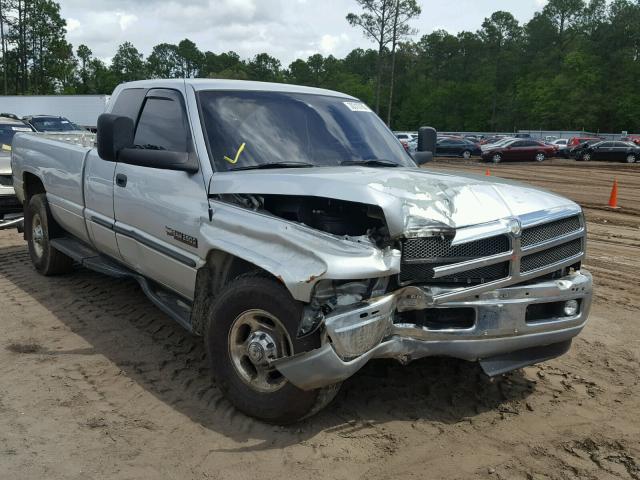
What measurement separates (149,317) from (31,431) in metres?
2.00

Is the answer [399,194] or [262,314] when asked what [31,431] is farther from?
[399,194]

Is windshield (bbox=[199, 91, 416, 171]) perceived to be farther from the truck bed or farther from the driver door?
the truck bed

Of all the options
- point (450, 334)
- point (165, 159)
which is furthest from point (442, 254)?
point (165, 159)

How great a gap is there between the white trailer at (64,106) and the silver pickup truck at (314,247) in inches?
1126

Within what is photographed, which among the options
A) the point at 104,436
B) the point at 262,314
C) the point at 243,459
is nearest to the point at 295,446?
the point at 243,459

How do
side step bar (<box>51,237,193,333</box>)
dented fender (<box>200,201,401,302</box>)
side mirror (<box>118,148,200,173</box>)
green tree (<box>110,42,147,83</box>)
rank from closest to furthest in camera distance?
dented fender (<box>200,201,401,302</box>)
side mirror (<box>118,148,200,173</box>)
side step bar (<box>51,237,193,333</box>)
green tree (<box>110,42,147,83</box>)

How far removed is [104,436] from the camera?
11.3 ft

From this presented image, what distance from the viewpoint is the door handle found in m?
4.76

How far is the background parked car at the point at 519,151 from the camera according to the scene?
3616cm

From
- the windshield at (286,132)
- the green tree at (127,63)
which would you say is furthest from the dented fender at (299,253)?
the green tree at (127,63)

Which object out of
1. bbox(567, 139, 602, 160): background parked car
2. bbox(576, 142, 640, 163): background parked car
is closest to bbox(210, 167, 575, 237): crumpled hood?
bbox(576, 142, 640, 163): background parked car

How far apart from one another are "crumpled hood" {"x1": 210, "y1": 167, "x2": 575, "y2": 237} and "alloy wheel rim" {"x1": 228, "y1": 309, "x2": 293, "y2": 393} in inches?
29.2

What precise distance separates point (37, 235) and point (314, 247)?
16.0 ft

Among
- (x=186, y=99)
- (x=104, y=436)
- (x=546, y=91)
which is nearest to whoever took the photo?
(x=104, y=436)
